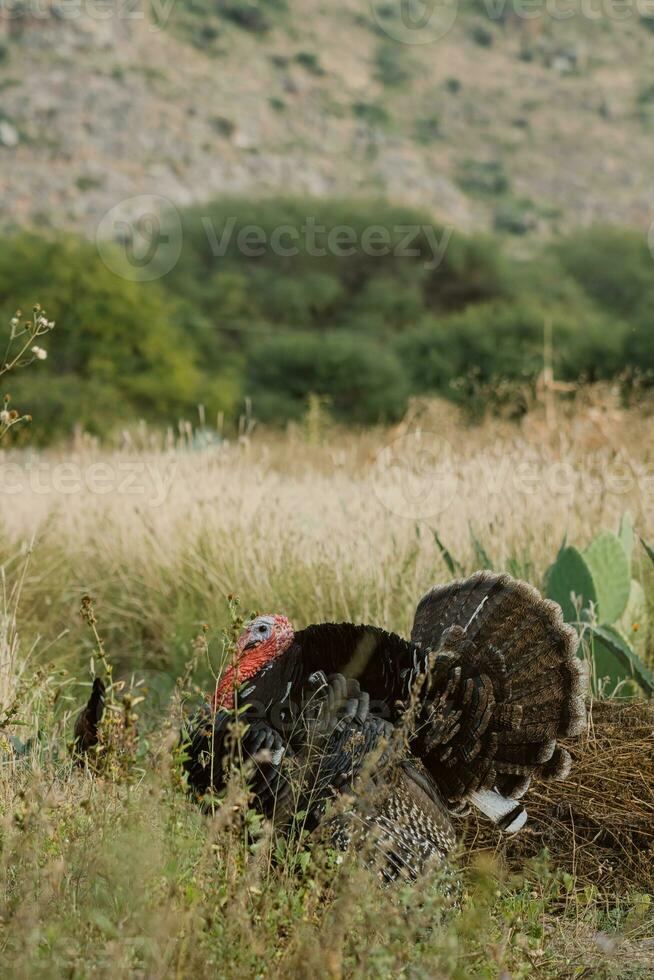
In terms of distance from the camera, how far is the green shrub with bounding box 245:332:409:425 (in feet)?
66.0

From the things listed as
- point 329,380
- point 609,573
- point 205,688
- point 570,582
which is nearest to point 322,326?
point 329,380

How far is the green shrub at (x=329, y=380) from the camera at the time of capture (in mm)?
20125

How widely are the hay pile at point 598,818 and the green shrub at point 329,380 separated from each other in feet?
52.1

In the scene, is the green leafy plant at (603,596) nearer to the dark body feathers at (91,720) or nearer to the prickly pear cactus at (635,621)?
the prickly pear cactus at (635,621)

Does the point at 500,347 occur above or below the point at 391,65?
below

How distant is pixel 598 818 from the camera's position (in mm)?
3463

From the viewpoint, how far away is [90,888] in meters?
2.18
